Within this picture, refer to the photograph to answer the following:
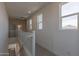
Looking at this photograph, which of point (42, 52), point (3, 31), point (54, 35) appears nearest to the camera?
point (42, 52)

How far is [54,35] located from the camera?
253 centimetres

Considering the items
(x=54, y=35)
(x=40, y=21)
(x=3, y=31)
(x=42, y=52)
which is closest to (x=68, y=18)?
(x=54, y=35)

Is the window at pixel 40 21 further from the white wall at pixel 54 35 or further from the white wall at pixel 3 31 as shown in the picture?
the white wall at pixel 3 31

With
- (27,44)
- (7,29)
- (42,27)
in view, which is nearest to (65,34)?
(42,27)

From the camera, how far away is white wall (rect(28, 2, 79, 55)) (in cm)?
229

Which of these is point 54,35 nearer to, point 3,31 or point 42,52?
point 42,52

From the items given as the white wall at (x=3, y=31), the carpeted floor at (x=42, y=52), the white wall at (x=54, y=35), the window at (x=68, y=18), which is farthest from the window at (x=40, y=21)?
the white wall at (x=3, y=31)

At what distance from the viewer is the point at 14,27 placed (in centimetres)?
237

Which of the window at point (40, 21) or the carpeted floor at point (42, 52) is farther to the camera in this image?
the window at point (40, 21)

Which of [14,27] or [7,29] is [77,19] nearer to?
[14,27]

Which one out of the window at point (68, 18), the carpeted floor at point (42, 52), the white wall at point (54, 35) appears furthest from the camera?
the window at point (68, 18)

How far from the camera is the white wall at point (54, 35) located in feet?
7.53

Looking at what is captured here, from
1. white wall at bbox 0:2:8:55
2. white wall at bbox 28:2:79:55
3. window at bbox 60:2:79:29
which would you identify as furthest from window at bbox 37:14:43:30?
white wall at bbox 0:2:8:55

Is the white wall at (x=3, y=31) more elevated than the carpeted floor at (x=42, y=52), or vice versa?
the white wall at (x=3, y=31)
